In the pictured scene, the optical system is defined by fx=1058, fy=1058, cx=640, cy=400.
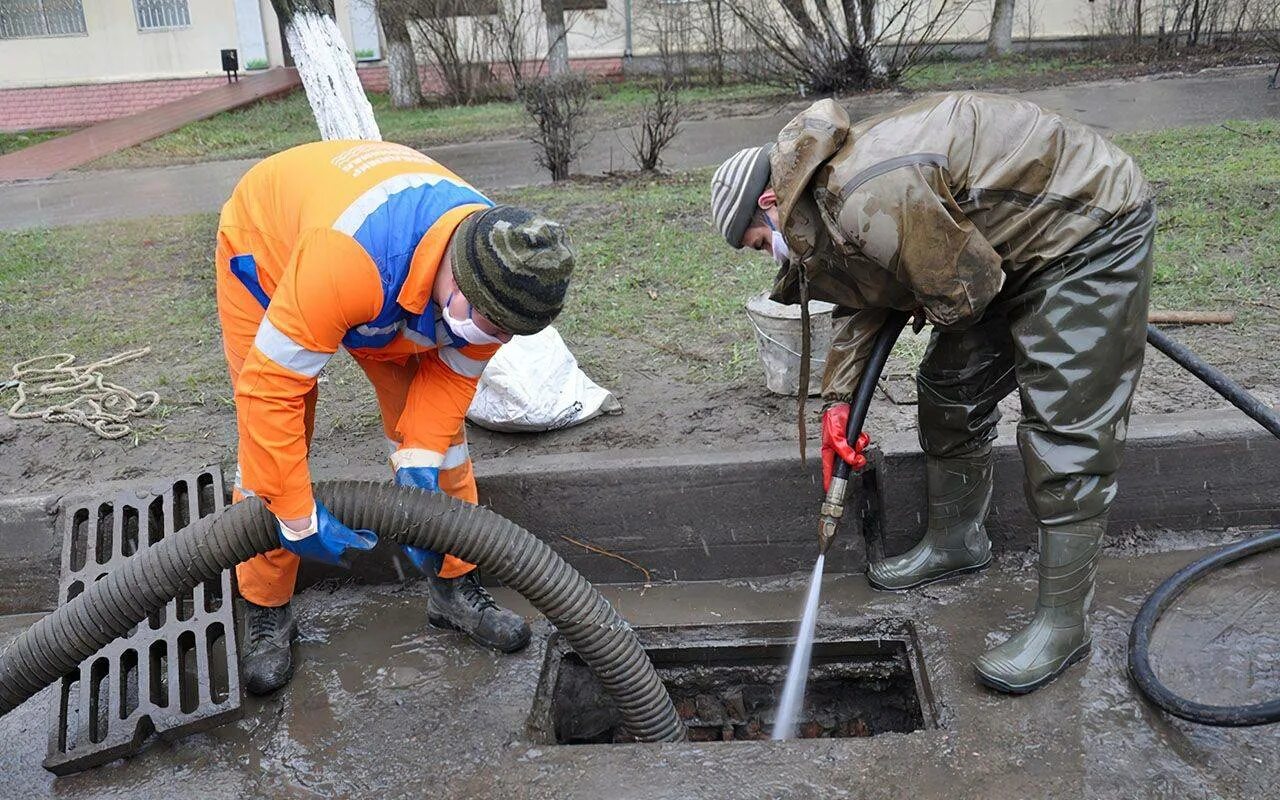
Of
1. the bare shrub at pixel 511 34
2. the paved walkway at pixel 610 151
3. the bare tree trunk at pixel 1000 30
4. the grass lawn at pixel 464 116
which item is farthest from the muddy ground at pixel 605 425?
the bare tree trunk at pixel 1000 30

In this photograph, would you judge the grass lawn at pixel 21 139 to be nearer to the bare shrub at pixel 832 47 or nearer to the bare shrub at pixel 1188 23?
the bare shrub at pixel 832 47

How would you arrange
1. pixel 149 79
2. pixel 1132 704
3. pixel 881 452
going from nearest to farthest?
pixel 1132 704 < pixel 881 452 < pixel 149 79

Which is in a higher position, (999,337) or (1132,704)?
(999,337)

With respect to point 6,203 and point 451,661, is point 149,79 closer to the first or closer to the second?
point 6,203

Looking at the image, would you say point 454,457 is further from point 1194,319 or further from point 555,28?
point 555,28

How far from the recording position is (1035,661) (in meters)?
2.94

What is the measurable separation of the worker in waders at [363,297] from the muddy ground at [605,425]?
2.74ft

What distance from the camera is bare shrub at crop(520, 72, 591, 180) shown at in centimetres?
898

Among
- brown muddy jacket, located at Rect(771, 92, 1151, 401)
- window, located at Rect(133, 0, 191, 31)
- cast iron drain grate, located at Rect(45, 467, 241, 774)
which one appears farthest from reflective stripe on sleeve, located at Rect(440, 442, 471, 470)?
window, located at Rect(133, 0, 191, 31)

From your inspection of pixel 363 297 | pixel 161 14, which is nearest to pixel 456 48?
pixel 161 14

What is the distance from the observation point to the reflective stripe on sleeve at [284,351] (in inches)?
99.3

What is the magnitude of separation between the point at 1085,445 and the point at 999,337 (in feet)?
1.54

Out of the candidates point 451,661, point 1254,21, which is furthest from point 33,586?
point 1254,21

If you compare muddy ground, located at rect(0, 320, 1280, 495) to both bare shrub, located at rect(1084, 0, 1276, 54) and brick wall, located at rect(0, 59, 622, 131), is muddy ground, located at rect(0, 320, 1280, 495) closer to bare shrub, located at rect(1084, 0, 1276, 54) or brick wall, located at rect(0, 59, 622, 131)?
bare shrub, located at rect(1084, 0, 1276, 54)
